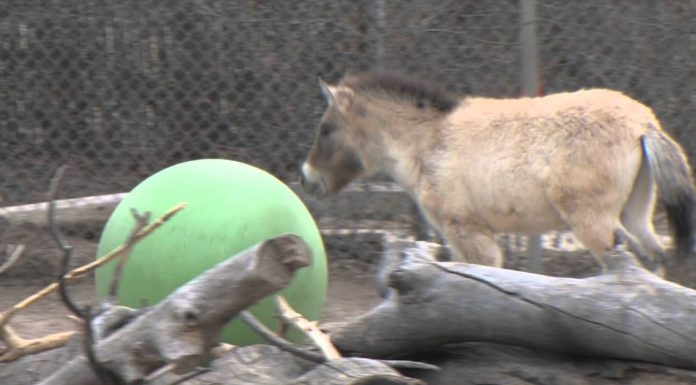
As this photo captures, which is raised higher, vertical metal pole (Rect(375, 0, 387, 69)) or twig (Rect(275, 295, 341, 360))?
vertical metal pole (Rect(375, 0, 387, 69))

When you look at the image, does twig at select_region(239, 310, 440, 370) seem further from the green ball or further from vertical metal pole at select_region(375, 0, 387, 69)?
vertical metal pole at select_region(375, 0, 387, 69)

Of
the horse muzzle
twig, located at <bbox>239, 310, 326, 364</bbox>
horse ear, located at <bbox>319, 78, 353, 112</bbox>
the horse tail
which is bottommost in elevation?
the horse muzzle

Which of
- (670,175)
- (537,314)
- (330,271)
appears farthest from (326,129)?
(537,314)

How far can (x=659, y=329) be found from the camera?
13.1ft

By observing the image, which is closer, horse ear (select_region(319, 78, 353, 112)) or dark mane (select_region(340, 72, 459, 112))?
dark mane (select_region(340, 72, 459, 112))

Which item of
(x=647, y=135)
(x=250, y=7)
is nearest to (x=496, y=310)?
(x=647, y=135)

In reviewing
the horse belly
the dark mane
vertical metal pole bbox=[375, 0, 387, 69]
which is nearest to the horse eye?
the dark mane

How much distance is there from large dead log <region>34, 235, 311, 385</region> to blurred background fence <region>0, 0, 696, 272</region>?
3.70m

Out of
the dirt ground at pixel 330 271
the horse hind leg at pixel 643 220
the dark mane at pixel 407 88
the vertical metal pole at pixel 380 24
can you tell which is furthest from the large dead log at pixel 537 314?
the vertical metal pole at pixel 380 24

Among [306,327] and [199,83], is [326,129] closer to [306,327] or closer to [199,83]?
[199,83]

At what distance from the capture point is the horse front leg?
20.0ft

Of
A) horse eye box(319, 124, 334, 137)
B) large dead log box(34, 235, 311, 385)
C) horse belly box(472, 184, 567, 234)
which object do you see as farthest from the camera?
horse eye box(319, 124, 334, 137)

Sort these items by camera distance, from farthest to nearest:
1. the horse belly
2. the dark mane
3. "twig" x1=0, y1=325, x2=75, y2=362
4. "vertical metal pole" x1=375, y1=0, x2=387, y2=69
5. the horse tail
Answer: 1. "vertical metal pole" x1=375, y1=0, x2=387, y2=69
2. the dark mane
3. the horse belly
4. the horse tail
5. "twig" x1=0, y1=325, x2=75, y2=362

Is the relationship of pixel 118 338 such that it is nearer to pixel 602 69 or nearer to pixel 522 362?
pixel 522 362
